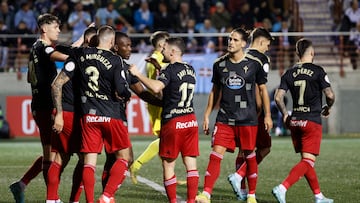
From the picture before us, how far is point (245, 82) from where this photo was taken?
42.7 feet

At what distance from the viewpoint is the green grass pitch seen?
13.9 metres

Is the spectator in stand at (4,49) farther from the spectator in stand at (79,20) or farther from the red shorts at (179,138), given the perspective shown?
the red shorts at (179,138)

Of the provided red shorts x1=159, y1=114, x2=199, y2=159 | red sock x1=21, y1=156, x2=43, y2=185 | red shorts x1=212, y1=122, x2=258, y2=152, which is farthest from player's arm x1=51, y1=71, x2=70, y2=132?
red shorts x1=212, y1=122, x2=258, y2=152

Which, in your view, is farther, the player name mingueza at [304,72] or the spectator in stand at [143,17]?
the spectator in stand at [143,17]

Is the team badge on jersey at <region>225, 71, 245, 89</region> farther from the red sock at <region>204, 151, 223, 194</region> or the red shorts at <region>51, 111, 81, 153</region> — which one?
the red shorts at <region>51, 111, 81, 153</region>

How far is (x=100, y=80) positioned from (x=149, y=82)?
1.72 feet

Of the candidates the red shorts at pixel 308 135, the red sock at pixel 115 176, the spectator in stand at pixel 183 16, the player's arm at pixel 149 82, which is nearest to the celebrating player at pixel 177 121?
the player's arm at pixel 149 82

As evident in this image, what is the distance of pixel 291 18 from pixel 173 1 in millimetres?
3588

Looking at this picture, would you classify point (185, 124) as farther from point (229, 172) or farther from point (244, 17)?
point (244, 17)

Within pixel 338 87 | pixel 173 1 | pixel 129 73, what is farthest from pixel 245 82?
pixel 173 1

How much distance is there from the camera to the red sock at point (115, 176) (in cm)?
1174

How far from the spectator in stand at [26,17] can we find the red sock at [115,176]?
1980cm

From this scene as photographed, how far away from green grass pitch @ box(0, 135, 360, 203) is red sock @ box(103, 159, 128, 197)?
1.62m

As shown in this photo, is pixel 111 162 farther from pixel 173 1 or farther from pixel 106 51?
pixel 173 1
